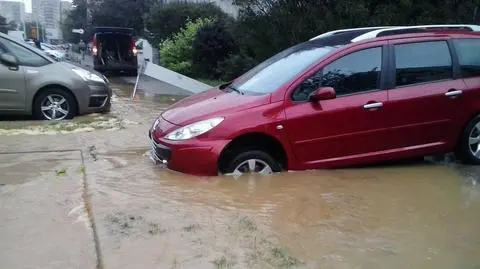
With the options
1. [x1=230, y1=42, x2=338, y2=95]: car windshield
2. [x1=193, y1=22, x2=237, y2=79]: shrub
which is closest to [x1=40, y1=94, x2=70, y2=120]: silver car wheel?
[x1=230, y1=42, x2=338, y2=95]: car windshield

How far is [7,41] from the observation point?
9672 mm

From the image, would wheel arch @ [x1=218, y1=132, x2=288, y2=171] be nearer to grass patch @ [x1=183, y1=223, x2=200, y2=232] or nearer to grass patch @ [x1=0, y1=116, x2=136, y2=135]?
grass patch @ [x1=183, y1=223, x2=200, y2=232]

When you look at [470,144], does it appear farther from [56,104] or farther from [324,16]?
[56,104]

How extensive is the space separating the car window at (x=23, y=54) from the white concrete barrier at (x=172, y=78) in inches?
208

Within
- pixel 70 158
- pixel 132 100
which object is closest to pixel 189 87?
pixel 132 100

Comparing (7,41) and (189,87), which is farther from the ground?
(7,41)

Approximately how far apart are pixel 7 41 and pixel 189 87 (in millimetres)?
6167

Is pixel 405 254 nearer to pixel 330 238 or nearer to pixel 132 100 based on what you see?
pixel 330 238

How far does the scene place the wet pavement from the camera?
3.91 m

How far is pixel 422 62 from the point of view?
252 inches

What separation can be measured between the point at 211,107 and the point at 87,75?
5.05 m

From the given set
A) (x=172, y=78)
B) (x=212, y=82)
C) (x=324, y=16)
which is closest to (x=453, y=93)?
(x=324, y=16)

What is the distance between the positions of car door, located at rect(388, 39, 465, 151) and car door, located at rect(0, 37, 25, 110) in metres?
6.30

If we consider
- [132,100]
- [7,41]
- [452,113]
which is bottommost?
[132,100]
